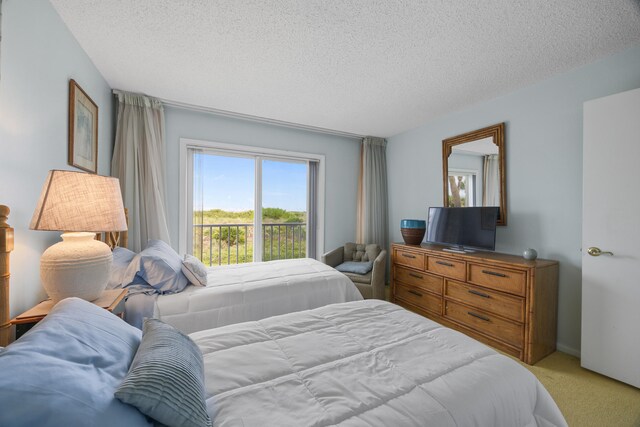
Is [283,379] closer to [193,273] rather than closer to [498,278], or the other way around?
[193,273]

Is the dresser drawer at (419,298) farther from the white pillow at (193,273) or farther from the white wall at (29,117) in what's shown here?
the white wall at (29,117)

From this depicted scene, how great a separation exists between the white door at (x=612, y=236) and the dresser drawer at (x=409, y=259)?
1.41 metres

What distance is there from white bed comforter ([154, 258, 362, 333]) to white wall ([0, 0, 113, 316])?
0.79 m

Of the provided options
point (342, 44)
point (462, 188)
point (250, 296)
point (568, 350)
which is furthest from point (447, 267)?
point (342, 44)

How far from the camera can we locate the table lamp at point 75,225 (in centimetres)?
133

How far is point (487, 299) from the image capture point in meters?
2.56

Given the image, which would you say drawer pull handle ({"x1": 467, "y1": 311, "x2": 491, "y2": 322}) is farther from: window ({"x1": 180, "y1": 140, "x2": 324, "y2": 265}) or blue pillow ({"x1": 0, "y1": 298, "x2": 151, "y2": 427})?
blue pillow ({"x1": 0, "y1": 298, "x2": 151, "y2": 427})

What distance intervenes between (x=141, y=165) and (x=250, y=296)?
2.02 meters

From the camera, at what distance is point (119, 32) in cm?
194

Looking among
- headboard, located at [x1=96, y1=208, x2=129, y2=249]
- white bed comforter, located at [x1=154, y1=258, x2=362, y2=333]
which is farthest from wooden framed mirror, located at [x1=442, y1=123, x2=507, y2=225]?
headboard, located at [x1=96, y1=208, x2=129, y2=249]

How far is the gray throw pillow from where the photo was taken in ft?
2.27

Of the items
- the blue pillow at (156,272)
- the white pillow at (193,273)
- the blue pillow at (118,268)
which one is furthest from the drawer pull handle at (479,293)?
the blue pillow at (118,268)

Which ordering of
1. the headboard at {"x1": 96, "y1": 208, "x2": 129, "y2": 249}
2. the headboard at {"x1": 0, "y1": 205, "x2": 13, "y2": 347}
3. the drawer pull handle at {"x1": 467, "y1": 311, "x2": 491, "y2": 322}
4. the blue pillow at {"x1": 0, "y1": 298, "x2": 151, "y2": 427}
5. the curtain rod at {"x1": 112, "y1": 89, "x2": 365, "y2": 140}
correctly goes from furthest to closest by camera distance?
the curtain rod at {"x1": 112, "y1": 89, "x2": 365, "y2": 140} → the drawer pull handle at {"x1": 467, "y1": 311, "x2": 491, "y2": 322} → the headboard at {"x1": 96, "y1": 208, "x2": 129, "y2": 249} → the headboard at {"x1": 0, "y1": 205, "x2": 13, "y2": 347} → the blue pillow at {"x1": 0, "y1": 298, "x2": 151, "y2": 427}

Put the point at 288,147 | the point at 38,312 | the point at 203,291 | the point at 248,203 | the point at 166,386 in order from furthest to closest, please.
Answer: the point at 288,147
the point at 248,203
the point at 203,291
the point at 38,312
the point at 166,386
